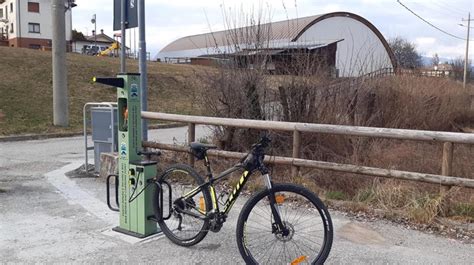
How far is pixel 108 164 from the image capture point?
7.61 meters

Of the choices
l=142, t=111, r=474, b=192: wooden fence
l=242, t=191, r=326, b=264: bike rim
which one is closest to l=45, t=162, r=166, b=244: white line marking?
l=242, t=191, r=326, b=264: bike rim

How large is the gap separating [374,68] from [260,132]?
3.59 metres

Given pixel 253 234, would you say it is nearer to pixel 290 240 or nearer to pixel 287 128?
pixel 290 240

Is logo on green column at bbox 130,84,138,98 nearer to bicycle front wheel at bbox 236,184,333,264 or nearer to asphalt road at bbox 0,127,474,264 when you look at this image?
asphalt road at bbox 0,127,474,264

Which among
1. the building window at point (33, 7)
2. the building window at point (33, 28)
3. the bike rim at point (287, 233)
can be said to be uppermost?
the building window at point (33, 7)

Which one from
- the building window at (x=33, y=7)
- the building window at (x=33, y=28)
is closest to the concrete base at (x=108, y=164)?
the building window at (x=33, y=28)

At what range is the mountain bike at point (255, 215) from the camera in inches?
158

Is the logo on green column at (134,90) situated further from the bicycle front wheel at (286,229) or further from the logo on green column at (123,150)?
the bicycle front wheel at (286,229)

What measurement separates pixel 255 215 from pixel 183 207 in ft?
3.03

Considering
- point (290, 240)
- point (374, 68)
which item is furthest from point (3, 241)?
point (374, 68)

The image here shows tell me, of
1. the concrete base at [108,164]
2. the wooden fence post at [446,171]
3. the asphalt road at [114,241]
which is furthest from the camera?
the concrete base at [108,164]

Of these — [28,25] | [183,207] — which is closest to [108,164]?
[183,207]

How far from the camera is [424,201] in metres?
5.68

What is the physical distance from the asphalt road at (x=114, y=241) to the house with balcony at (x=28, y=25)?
61.8 m
